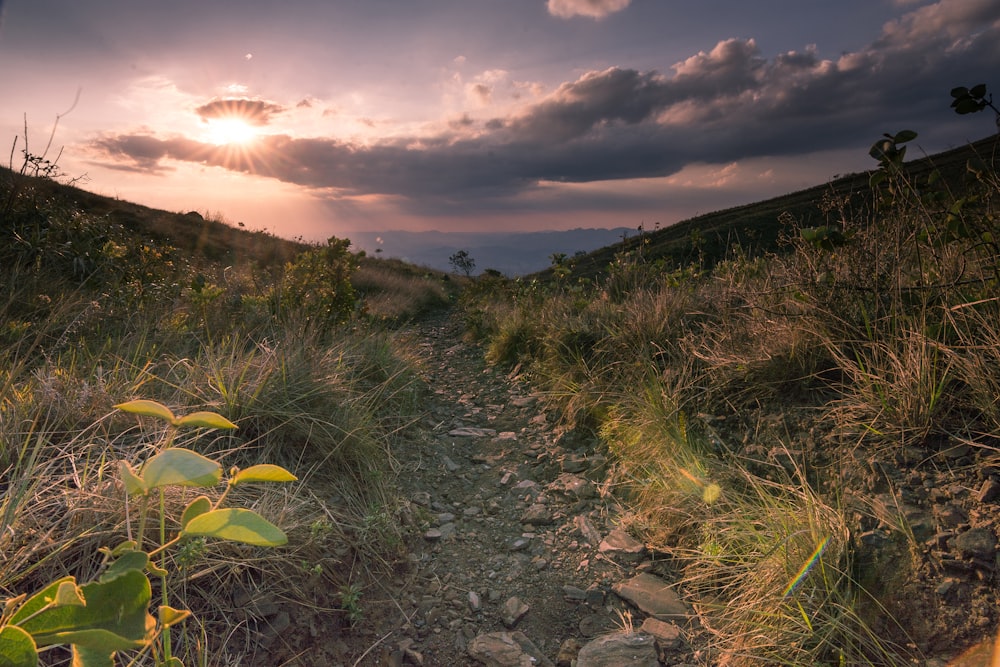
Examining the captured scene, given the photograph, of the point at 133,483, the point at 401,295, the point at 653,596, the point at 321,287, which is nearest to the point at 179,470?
the point at 133,483

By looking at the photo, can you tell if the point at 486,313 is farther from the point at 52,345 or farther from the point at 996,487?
the point at 996,487

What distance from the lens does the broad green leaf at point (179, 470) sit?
0.72m

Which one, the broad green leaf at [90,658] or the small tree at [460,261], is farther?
the small tree at [460,261]

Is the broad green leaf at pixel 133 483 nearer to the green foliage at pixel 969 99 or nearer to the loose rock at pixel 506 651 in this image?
the loose rock at pixel 506 651

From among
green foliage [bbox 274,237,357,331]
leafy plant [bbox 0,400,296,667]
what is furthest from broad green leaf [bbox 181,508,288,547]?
green foliage [bbox 274,237,357,331]

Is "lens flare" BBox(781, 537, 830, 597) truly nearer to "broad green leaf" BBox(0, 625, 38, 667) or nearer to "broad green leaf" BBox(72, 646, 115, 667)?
"broad green leaf" BBox(72, 646, 115, 667)

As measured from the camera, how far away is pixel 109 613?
68 centimetres

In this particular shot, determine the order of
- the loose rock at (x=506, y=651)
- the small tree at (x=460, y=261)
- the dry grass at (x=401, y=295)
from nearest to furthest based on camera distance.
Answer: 1. the loose rock at (x=506, y=651)
2. the dry grass at (x=401, y=295)
3. the small tree at (x=460, y=261)

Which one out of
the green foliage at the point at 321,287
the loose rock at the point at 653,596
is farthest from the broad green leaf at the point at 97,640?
the green foliage at the point at 321,287

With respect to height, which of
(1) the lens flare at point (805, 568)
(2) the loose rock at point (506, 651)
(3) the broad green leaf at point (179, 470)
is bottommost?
(2) the loose rock at point (506, 651)

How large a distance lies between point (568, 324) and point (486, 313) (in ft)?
12.0

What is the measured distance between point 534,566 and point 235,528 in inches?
102

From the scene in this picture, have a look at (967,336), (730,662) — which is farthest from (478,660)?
(967,336)

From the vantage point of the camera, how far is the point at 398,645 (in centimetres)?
245
